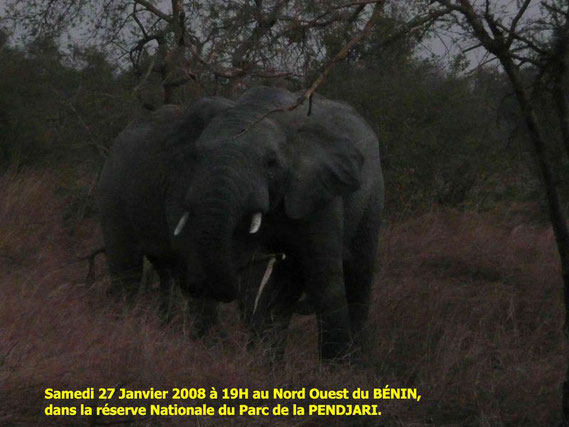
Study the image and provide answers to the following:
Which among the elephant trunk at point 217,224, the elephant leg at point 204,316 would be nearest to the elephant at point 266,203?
the elephant trunk at point 217,224

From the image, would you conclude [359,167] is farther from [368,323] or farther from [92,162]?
[92,162]

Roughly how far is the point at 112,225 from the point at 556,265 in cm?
386

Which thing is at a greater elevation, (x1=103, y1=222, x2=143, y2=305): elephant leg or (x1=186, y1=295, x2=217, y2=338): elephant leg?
(x1=103, y1=222, x2=143, y2=305): elephant leg

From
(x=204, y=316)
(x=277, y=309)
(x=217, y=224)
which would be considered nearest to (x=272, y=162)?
(x=217, y=224)

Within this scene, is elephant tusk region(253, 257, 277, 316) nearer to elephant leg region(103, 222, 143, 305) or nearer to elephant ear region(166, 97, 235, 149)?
elephant ear region(166, 97, 235, 149)

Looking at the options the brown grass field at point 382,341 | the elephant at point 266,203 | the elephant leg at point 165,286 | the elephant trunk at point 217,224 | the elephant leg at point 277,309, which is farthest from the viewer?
the elephant leg at point 165,286

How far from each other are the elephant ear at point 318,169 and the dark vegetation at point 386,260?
53 centimetres

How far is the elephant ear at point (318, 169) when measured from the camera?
5840mm

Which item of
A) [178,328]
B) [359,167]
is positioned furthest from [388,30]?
[178,328]

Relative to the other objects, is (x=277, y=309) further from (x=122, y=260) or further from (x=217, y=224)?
(x=122, y=260)

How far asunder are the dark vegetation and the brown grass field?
0.05 feet

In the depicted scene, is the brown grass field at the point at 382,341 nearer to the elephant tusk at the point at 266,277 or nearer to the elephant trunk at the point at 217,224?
the elephant tusk at the point at 266,277

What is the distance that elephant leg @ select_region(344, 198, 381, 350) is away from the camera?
21.4 feet

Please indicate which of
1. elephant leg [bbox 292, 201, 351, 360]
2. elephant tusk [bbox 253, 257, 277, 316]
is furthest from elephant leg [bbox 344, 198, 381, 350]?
elephant tusk [bbox 253, 257, 277, 316]
